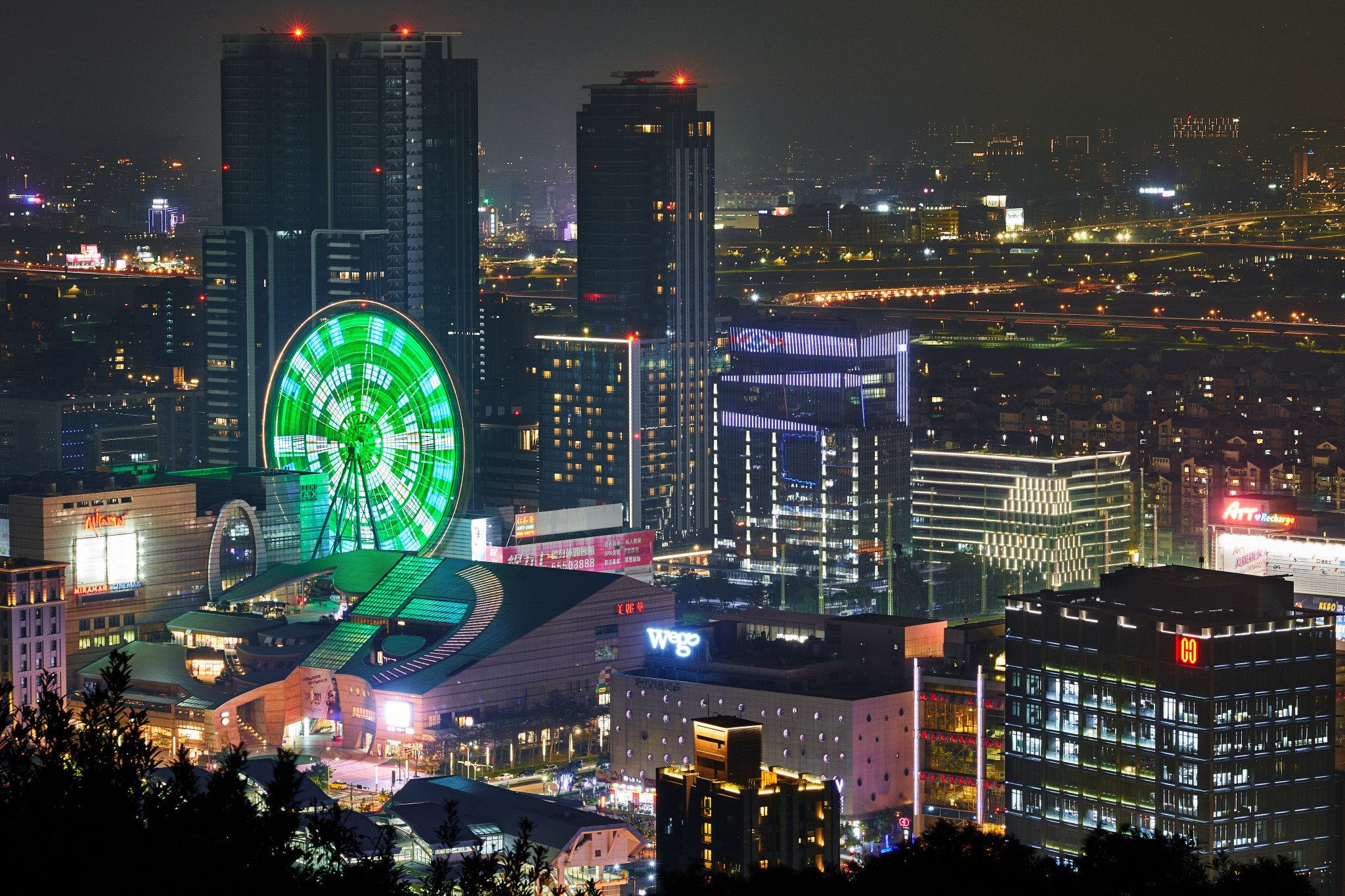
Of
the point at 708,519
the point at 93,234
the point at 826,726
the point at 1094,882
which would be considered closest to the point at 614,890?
the point at 826,726

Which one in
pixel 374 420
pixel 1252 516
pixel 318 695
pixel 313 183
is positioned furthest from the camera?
pixel 313 183

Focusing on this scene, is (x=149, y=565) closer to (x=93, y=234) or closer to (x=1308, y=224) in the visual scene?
(x=93, y=234)

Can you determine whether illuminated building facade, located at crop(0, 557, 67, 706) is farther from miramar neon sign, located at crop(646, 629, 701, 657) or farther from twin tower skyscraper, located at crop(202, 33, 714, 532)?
twin tower skyscraper, located at crop(202, 33, 714, 532)

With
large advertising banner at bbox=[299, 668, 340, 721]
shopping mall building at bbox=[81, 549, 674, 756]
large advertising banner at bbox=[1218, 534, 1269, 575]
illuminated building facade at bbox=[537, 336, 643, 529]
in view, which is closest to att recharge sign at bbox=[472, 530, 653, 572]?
shopping mall building at bbox=[81, 549, 674, 756]

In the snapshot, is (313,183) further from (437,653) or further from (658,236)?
(437,653)

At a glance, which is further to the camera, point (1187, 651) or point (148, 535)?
point (148, 535)

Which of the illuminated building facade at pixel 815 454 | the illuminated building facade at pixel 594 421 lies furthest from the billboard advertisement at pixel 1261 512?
the illuminated building facade at pixel 594 421

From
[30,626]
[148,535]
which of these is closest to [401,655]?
[30,626]
